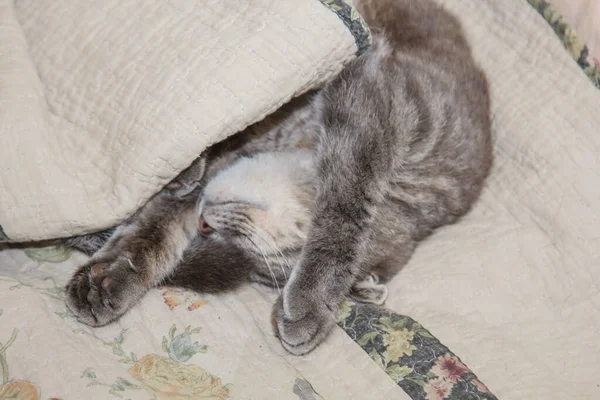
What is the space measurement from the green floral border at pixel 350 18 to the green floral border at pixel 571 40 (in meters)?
0.68

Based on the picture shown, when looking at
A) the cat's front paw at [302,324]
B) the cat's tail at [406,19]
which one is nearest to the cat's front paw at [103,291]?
the cat's front paw at [302,324]

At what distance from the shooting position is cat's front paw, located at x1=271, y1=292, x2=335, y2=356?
139 cm

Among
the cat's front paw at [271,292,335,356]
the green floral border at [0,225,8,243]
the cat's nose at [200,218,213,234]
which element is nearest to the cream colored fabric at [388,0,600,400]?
the cat's front paw at [271,292,335,356]

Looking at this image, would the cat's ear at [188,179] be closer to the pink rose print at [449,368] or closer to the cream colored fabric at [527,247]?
the cream colored fabric at [527,247]

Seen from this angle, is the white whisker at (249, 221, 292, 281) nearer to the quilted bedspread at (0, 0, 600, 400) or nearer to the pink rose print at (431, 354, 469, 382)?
the quilted bedspread at (0, 0, 600, 400)

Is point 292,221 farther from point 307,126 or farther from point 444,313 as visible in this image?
point 444,313

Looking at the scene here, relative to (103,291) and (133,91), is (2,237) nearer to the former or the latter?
(103,291)

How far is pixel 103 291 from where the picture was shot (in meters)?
1.36

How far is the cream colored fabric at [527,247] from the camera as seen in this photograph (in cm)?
147

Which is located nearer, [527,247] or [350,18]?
[350,18]

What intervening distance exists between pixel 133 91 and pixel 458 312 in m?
0.93

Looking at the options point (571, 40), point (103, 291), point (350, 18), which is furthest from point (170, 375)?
point (571, 40)

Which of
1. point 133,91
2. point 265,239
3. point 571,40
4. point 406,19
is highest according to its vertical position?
point 571,40

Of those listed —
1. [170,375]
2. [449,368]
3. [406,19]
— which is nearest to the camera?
[170,375]
